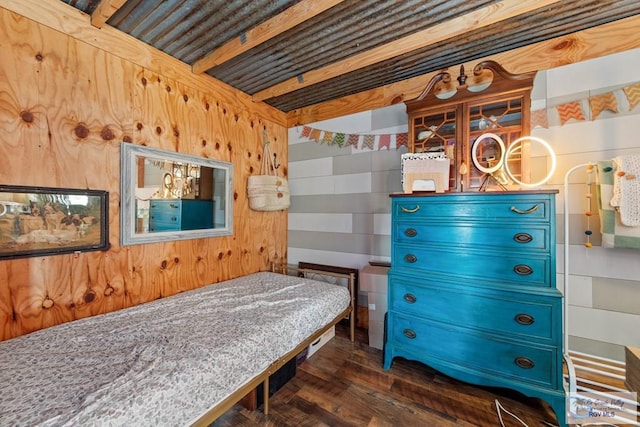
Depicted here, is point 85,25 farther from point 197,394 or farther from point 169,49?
point 197,394

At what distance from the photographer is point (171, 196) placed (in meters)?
2.11

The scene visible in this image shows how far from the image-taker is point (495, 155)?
1.94 metres

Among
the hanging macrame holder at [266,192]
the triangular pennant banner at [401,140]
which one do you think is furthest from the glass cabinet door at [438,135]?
the hanging macrame holder at [266,192]

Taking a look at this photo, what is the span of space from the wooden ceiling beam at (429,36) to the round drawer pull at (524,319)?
1.80m

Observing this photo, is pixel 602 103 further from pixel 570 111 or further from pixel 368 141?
pixel 368 141

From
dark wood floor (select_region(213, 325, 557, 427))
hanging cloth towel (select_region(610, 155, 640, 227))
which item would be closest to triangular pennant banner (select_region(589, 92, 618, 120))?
hanging cloth towel (select_region(610, 155, 640, 227))

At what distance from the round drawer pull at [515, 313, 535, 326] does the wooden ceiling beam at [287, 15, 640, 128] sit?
1.85 metres

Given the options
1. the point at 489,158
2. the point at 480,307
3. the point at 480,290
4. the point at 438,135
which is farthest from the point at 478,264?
the point at 438,135

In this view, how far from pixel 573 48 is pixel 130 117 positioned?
10.8ft

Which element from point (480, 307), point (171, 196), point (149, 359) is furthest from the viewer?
point (171, 196)

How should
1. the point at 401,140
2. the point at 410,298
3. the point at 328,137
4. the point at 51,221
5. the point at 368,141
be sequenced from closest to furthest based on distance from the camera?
1. the point at 51,221
2. the point at 410,298
3. the point at 401,140
4. the point at 368,141
5. the point at 328,137

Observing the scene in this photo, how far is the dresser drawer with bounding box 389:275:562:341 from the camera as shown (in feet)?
4.85

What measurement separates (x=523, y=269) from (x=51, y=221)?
9.44ft

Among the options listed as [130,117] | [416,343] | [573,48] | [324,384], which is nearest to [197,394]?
[324,384]
